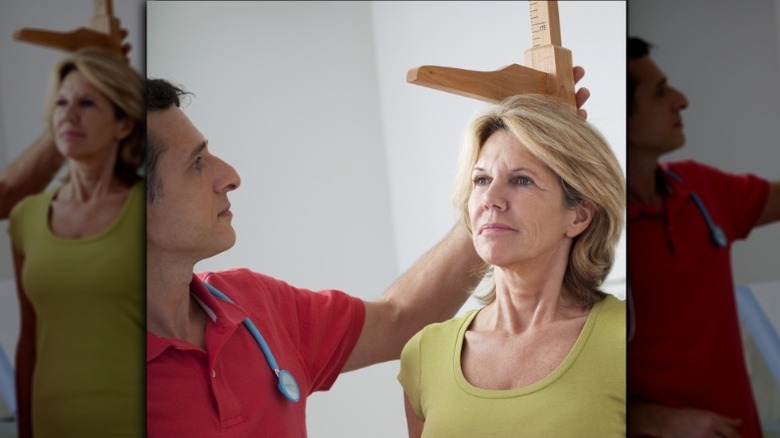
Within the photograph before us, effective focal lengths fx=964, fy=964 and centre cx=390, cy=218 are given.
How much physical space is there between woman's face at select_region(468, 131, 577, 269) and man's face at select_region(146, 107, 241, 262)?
462 mm

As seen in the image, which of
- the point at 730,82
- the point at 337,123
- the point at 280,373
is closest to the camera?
the point at 730,82

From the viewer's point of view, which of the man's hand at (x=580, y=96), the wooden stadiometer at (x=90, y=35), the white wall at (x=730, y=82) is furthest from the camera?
the wooden stadiometer at (x=90, y=35)

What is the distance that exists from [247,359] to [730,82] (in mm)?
896

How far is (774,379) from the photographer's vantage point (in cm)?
147

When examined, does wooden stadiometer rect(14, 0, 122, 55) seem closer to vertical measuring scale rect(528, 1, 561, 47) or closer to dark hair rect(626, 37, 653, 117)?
vertical measuring scale rect(528, 1, 561, 47)

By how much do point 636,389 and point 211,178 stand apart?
791 millimetres

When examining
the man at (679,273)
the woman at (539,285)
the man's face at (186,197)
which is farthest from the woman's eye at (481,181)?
the man's face at (186,197)

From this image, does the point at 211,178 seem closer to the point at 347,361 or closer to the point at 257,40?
the point at 257,40

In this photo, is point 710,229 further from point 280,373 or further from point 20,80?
point 20,80

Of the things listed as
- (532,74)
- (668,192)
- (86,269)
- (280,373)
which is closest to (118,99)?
(86,269)

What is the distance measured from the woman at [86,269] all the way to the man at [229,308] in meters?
0.05

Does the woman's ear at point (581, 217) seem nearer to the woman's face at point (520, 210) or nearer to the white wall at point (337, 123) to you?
the woman's face at point (520, 210)

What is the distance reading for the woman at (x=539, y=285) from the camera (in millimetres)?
1499

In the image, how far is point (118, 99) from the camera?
1681mm
